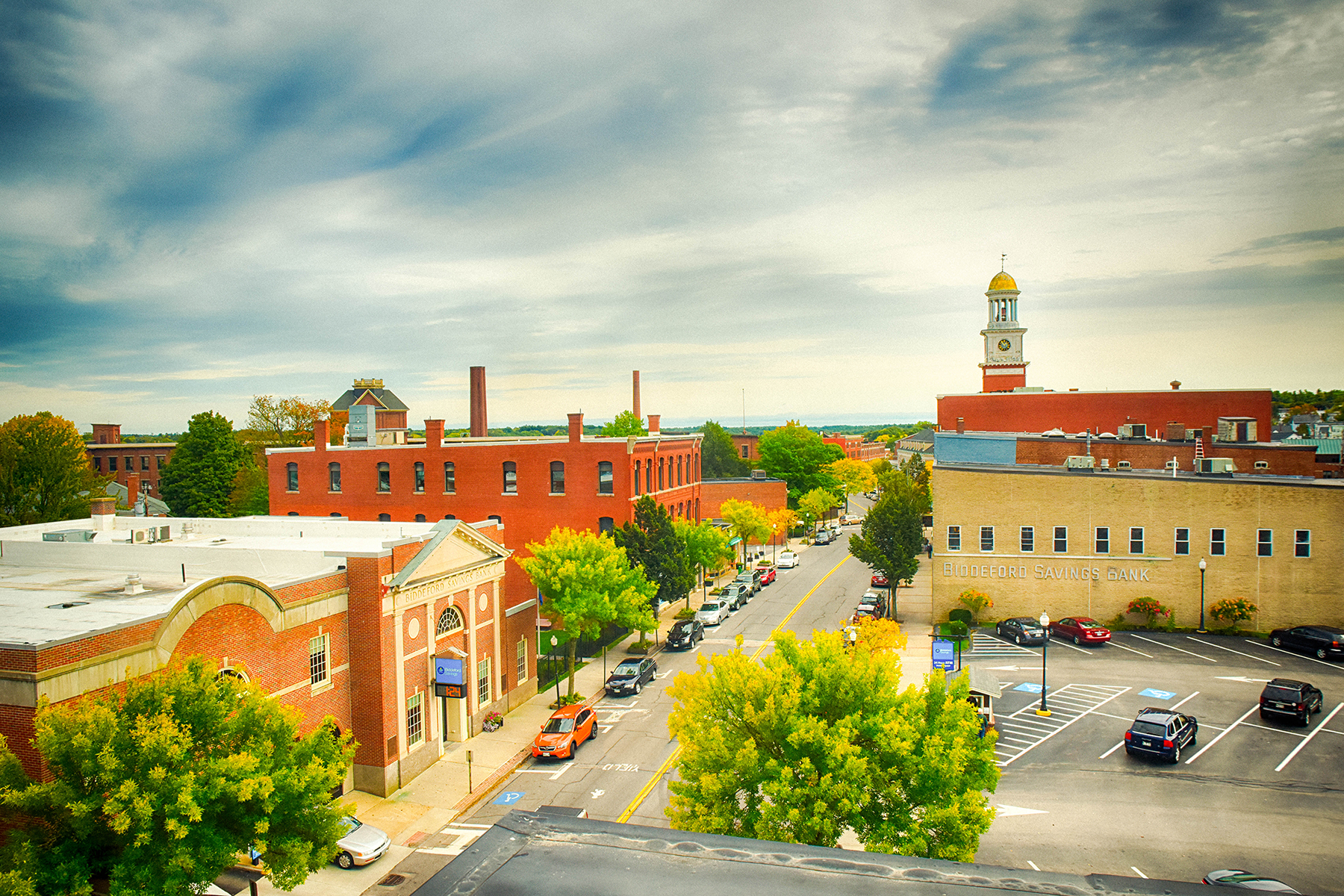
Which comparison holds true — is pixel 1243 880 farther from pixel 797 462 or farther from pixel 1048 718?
pixel 797 462

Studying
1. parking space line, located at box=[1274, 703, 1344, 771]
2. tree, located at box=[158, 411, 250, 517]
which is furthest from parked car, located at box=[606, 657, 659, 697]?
tree, located at box=[158, 411, 250, 517]

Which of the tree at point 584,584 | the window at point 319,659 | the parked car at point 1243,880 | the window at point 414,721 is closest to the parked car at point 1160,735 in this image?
the parked car at point 1243,880

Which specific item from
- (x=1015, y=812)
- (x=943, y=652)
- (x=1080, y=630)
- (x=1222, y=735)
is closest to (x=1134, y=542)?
(x=1080, y=630)

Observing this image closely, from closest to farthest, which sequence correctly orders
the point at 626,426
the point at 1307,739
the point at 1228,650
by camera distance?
the point at 1307,739 < the point at 1228,650 < the point at 626,426

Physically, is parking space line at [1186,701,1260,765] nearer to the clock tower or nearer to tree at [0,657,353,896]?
tree at [0,657,353,896]

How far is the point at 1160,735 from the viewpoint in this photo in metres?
25.6

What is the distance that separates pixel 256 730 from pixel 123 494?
229 ft

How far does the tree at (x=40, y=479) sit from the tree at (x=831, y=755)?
61.1 metres

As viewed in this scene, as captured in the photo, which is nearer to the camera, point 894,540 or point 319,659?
point 319,659

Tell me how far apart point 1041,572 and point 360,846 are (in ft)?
127

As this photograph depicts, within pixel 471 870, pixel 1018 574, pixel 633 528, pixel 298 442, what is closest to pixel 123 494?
pixel 298 442

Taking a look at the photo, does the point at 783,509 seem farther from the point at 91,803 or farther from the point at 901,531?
the point at 91,803

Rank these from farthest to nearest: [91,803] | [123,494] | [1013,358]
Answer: [1013,358] < [123,494] < [91,803]

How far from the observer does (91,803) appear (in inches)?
492
